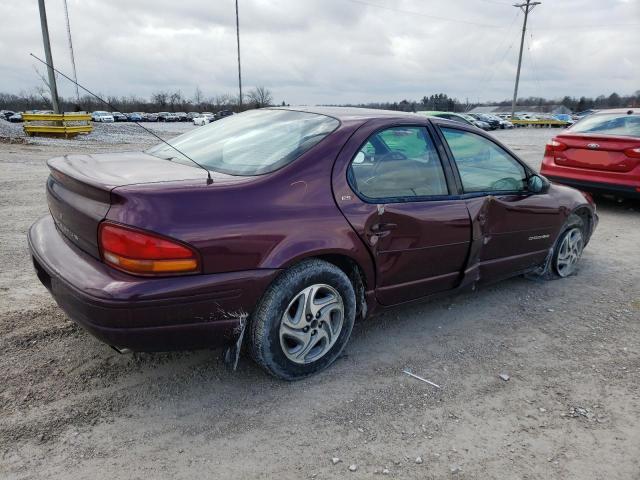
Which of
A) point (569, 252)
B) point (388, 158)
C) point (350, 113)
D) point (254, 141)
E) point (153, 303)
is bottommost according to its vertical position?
point (569, 252)

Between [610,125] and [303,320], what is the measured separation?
685 centimetres

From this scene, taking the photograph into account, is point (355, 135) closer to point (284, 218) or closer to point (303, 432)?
point (284, 218)

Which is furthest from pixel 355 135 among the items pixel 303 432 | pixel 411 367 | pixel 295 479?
pixel 295 479

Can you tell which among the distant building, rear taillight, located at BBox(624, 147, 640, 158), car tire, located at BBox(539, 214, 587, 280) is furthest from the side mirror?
the distant building

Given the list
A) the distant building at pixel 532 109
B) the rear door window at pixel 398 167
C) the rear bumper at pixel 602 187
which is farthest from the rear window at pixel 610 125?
the distant building at pixel 532 109

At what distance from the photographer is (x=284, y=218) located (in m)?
2.52

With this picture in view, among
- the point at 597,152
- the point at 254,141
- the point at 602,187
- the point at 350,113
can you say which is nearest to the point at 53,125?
the point at 597,152

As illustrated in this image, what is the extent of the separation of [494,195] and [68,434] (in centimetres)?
308

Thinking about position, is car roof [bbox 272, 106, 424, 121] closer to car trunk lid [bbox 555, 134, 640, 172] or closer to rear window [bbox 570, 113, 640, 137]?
car trunk lid [bbox 555, 134, 640, 172]

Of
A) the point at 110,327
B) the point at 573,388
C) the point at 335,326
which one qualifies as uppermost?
the point at 110,327

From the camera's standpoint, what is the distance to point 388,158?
3.11 m

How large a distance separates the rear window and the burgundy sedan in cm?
452

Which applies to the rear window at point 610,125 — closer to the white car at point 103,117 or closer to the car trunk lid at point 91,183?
the car trunk lid at point 91,183

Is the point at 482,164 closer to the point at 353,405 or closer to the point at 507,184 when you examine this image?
the point at 507,184
